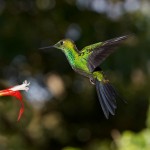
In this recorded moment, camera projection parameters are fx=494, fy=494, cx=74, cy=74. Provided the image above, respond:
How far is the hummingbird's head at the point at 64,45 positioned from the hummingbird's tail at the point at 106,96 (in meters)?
0.07

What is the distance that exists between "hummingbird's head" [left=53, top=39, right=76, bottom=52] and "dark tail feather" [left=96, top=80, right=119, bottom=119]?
71 millimetres

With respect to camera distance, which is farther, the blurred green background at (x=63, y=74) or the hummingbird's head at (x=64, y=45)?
the blurred green background at (x=63, y=74)

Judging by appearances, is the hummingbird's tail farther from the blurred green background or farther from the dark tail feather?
the blurred green background

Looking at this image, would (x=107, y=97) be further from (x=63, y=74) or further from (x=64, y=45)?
(x=63, y=74)

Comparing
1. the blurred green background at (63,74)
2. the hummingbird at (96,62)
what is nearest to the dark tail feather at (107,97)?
the hummingbird at (96,62)

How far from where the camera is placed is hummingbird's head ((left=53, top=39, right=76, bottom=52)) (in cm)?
74

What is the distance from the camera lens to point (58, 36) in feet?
13.7

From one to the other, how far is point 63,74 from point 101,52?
12.3 feet

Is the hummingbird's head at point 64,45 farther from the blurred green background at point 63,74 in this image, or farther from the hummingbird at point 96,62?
the blurred green background at point 63,74

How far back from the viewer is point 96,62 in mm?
732

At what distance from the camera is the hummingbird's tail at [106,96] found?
71cm

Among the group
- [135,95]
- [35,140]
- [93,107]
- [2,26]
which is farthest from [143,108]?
[2,26]

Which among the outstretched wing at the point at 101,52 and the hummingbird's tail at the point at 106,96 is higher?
the outstretched wing at the point at 101,52

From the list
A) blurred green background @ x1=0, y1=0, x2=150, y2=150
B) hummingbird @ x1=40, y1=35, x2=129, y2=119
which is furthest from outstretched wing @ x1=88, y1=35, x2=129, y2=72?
blurred green background @ x1=0, y1=0, x2=150, y2=150
